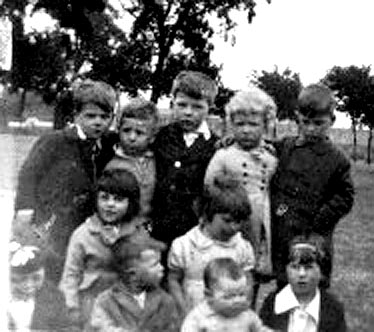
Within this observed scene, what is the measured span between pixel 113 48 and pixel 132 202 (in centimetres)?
3148

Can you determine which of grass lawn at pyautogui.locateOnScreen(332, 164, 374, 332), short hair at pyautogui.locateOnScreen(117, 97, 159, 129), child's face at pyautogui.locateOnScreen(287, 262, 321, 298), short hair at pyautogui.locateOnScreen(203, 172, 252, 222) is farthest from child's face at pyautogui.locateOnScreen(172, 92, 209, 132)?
grass lawn at pyautogui.locateOnScreen(332, 164, 374, 332)

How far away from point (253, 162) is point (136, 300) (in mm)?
1075

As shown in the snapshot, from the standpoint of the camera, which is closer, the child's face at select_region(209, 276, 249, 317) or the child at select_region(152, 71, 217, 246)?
the child's face at select_region(209, 276, 249, 317)

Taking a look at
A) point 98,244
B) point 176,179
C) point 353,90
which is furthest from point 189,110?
point 353,90

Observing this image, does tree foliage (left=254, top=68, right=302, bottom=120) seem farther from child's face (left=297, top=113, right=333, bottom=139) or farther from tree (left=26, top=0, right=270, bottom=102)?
child's face (left=297, top=113, right=333, bottom=139)

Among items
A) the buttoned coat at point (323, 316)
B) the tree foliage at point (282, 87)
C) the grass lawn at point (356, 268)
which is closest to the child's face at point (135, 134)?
the buttoned coat at point (323, 316)

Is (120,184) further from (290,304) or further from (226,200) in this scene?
(290,304)

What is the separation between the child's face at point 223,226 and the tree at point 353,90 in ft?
148

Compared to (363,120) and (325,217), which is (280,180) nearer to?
(325,217)

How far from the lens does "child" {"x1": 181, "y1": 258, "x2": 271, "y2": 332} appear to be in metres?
4.33

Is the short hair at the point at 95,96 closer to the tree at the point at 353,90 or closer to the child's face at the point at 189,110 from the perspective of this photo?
the child's face at the point at 189,110

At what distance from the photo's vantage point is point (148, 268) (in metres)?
4.40

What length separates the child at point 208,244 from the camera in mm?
4672

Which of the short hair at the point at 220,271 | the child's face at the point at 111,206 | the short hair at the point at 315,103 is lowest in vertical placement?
the short hair at the point at 220,271
